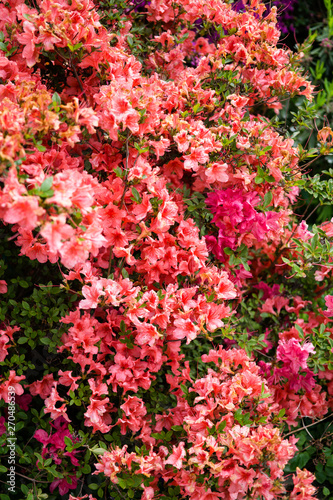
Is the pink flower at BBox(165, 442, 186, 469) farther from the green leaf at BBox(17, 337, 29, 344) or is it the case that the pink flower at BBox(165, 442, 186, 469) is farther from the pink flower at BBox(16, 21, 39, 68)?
the pink flower at BBox(16, 21, 39, 68)

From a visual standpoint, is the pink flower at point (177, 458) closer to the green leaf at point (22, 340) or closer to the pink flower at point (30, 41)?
the green leaf at point (22, 340)

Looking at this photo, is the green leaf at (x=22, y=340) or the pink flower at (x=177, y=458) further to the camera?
the green leaf at (x=22, y=340)

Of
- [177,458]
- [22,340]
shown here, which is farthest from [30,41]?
[177,458]

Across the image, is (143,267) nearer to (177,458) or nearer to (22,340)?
(22,340)

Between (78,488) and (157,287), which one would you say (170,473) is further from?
(157,287)

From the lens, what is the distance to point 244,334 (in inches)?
Answer: 70.9

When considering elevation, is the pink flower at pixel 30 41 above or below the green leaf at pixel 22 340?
above

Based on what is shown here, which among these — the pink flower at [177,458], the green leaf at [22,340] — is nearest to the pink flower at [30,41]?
the green leaf at [22,340]

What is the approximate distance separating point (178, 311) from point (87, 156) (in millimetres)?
689

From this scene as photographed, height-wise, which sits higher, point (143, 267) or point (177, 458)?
point (143, 267)

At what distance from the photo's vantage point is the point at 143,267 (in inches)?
60.8

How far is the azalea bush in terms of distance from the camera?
1.34 meters

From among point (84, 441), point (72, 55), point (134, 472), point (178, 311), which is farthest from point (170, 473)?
point (72, 55)

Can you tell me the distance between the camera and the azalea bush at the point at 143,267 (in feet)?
4.40
